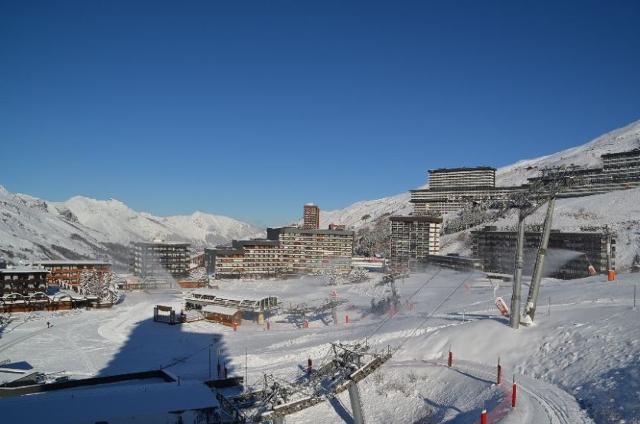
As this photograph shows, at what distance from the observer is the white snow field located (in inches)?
639

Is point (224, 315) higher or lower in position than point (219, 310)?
lower

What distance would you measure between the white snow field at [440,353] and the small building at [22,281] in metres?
23.3

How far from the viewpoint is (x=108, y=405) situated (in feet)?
50.9

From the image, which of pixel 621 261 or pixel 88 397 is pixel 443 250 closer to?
pixel 621 261

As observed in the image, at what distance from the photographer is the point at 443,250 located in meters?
102

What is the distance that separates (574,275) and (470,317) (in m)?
41.3

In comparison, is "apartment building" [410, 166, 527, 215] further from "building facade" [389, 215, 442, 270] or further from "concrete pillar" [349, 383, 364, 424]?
"concrete pillar" [349, 383, 364, 424]

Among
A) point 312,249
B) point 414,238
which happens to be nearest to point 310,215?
point 312,249

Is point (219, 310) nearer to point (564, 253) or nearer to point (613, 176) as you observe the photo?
point (564, 253)

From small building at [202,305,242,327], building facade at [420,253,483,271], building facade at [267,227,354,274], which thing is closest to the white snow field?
small building at [202,305,242,327]

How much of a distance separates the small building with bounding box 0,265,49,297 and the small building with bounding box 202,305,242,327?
34189 mm

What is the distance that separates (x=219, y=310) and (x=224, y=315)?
1187 mm

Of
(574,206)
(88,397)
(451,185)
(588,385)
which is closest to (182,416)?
(88,397)

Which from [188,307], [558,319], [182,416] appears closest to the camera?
[182,416]
